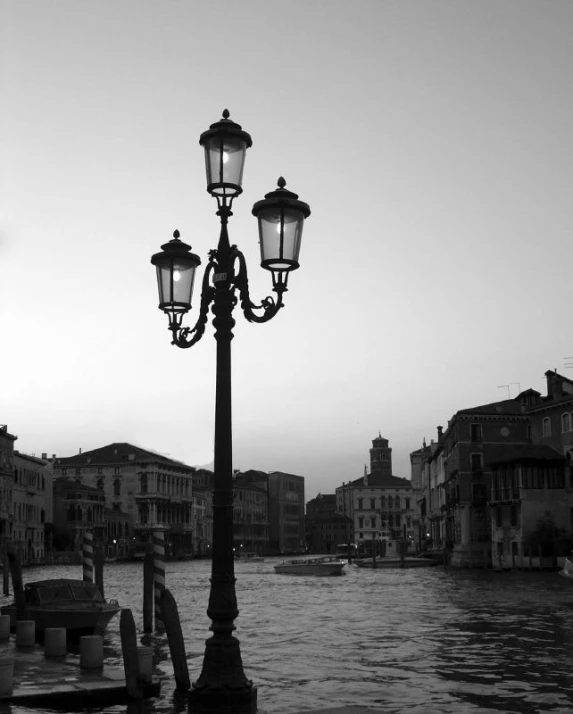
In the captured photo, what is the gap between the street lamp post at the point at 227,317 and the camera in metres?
8.32

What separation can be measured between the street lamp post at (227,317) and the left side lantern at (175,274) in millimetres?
429

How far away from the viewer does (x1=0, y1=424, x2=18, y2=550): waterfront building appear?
73.4 meters

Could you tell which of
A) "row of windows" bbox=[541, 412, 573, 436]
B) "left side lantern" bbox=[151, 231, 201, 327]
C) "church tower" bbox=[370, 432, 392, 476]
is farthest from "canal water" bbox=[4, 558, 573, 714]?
"church tower" bbox=[370, 432, 392, 476]

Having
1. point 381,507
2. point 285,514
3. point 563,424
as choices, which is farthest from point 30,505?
point 285,514

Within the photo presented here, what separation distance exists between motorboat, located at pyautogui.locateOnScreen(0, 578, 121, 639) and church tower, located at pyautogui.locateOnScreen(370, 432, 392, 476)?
15763 cm

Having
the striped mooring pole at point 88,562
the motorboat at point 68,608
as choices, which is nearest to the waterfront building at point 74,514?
the striped mooring pole at point 88,562

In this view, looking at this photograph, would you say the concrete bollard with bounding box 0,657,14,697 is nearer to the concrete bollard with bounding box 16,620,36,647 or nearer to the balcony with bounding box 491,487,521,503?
the concrete bollard with bounding box 16,620,36,647

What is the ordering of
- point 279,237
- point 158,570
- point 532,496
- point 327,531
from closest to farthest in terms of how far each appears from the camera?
point 279,237 < point 158,570 < point 532,496 < point 327,531

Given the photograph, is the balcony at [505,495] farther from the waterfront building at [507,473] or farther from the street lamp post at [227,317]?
the street lamp post at [227,317]

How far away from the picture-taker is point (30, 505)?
8319 centimetres

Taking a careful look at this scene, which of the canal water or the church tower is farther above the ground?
the church tower

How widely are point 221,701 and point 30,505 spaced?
7874cm

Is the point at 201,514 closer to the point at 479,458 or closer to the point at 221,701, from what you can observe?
the point at 479,458

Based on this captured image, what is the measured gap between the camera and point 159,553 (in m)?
21.7
